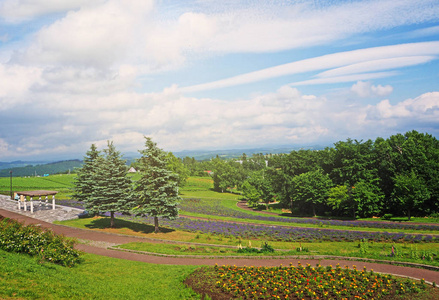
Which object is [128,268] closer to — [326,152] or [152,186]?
[152,186]

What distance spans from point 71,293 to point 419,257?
21.1 metres

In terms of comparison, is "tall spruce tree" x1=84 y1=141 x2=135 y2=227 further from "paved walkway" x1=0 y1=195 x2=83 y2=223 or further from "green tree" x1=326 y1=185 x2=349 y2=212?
"green tree" x1=326 y1=185 x2=349 y2=212

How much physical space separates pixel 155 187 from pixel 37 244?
1415 cm

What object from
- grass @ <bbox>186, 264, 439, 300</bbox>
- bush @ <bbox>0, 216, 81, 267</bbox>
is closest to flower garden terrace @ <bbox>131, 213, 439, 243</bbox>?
grass @ <bbox>186, 264, 439, 300</bbox>

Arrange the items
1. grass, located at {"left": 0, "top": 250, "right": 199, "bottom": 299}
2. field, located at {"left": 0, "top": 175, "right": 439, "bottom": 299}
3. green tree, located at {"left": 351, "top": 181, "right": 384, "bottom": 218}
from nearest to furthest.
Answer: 1. grass, located at {"left": 0, "top": 250, "right": 199, "bottom": 299}
2. field, located at {"left": 0, "top": 175, "right": 439, "bottom": 299}
3. green tree, located at {"left": 351, "top": 181, "right": 384, "bottom": 218}

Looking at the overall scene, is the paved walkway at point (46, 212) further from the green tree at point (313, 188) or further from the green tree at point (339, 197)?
the green tree at point (339, 197)

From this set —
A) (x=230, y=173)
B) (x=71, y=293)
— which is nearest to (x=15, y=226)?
(x=71, y=293)

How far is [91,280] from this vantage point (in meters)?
13.0

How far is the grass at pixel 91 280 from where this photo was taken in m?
9.87

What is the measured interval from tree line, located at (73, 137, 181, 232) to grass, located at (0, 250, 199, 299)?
10.7 m

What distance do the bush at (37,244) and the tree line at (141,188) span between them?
458 inches

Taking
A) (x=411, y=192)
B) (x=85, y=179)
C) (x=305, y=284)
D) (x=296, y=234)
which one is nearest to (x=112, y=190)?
(x=85, y=179)

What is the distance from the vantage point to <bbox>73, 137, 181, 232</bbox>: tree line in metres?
27.7

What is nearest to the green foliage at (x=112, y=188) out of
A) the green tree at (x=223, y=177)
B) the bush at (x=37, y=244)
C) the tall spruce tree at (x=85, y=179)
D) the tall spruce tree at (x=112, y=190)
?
the tall spruce tree at (x=112, y=190)
